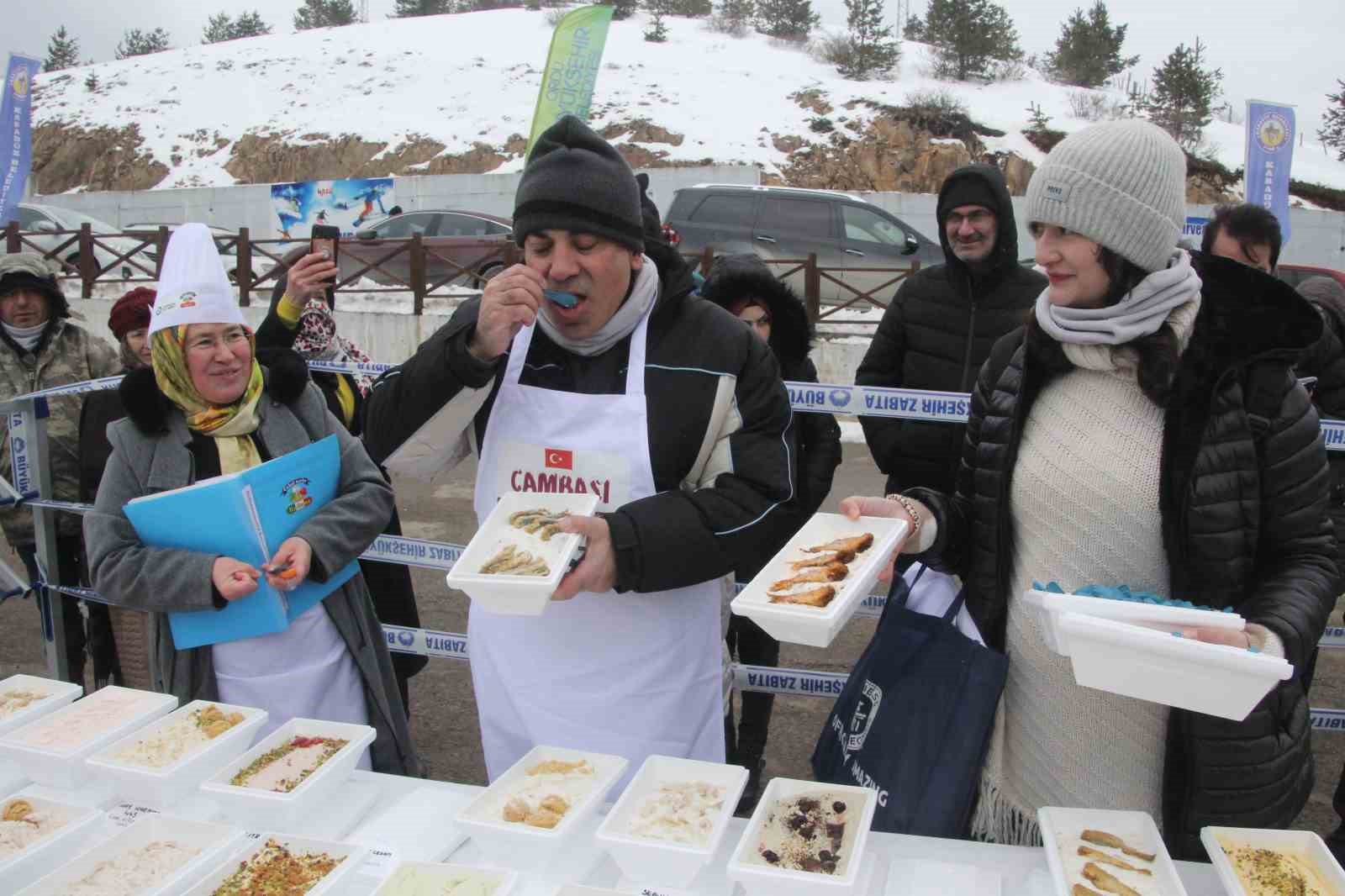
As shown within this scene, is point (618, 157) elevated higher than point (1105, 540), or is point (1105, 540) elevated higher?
point (618, 157)

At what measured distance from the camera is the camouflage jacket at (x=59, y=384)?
4.04 metres

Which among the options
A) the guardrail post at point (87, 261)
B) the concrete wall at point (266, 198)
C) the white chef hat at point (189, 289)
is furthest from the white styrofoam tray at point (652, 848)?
the concrete wall at point (266, 198)

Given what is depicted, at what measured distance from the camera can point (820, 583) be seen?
1.67 m

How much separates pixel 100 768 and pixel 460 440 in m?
0.94

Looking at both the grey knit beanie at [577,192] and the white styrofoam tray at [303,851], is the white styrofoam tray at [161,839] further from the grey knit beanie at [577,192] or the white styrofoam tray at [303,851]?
the grey knit beanie at [577,192]

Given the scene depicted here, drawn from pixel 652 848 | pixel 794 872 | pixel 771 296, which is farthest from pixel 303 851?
pixel 771 296

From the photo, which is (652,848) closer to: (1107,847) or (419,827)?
(419,827)

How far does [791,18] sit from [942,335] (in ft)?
142

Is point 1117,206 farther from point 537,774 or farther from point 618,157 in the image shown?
point 537,774

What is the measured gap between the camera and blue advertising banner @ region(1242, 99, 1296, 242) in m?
7.93

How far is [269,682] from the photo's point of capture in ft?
8.19

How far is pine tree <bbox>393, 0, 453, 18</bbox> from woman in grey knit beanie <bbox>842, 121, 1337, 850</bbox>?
58.0 metres

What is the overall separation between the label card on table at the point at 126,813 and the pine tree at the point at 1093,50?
4292 centimetres

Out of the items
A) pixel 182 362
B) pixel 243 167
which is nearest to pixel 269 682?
pixel 182 362
